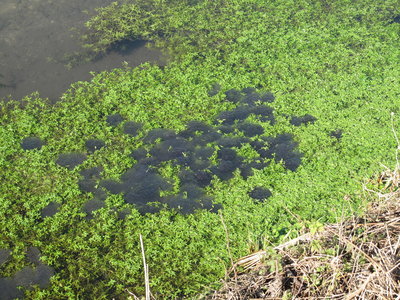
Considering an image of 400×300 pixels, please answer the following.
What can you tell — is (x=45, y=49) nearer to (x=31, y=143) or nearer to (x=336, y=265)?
(x=31, y=143)

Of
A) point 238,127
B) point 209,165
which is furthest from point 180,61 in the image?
point 209,165

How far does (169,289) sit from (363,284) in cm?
157

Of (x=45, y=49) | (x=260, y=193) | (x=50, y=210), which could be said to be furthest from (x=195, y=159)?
(x=45, y=49)

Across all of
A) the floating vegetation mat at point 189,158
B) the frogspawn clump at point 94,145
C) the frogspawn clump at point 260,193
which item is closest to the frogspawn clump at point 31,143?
the floating vegetation mat at point 189,158

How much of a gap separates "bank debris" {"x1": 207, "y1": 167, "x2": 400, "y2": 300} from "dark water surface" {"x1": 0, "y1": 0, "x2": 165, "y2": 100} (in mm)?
3478

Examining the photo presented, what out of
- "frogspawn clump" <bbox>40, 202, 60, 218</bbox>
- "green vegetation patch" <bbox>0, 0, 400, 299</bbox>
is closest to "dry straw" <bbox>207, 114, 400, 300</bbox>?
"green vegetation patch" <bbox>0, 0, 400, 299</bbox>

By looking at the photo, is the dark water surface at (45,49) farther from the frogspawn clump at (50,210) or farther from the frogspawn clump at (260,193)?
the frogspawn clump at (260,193)

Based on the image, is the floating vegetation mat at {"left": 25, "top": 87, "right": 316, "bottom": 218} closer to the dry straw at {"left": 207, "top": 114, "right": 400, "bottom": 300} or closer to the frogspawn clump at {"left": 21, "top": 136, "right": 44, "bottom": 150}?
the frogspawn clump at {"left": 21, "top": 136, "right": 44, "bottom": 150}

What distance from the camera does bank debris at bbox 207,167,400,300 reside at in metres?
2.84

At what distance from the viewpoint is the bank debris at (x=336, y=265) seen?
2840 millimetres

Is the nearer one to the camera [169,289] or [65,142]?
[169,289]

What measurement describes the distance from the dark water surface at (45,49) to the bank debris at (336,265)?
348 centimetres

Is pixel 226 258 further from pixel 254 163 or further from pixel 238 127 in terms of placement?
pixel 238 127

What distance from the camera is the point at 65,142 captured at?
5.10m
